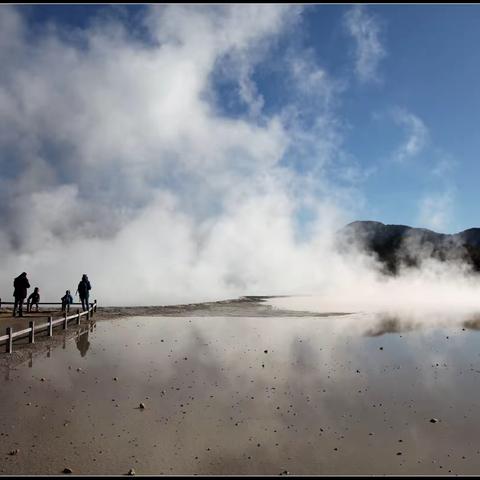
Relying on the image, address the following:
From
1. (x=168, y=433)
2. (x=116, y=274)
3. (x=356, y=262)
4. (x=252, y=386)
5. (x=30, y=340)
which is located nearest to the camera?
(x=168, y=433)

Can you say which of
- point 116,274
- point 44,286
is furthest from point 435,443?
point 116,274

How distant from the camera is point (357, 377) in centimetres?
1407

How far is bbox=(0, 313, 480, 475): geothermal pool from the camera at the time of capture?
8.42m

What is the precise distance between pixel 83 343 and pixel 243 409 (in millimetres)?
11502

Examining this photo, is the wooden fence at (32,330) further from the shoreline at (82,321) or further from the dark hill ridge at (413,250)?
the dark hill ridge at (413,250)

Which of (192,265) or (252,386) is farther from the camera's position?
(192,265)

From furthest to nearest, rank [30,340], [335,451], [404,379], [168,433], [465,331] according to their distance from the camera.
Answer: [465,331] < [30,340] < [404,379] < [168,433] < [335,451]

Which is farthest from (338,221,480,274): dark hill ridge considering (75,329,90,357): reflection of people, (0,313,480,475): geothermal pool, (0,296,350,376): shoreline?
(0,313,480,475): geothermal pool

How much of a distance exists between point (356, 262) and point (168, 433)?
116721 mm

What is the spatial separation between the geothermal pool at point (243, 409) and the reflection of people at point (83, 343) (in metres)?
0.15

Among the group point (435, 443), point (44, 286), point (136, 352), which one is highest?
point (44, 286)

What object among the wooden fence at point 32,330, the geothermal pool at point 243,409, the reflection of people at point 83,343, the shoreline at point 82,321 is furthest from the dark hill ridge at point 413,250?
the geothermal pool at point 243,409

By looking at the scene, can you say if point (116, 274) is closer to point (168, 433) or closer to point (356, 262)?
point (356, 262)

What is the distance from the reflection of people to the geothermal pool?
0.50 feet
